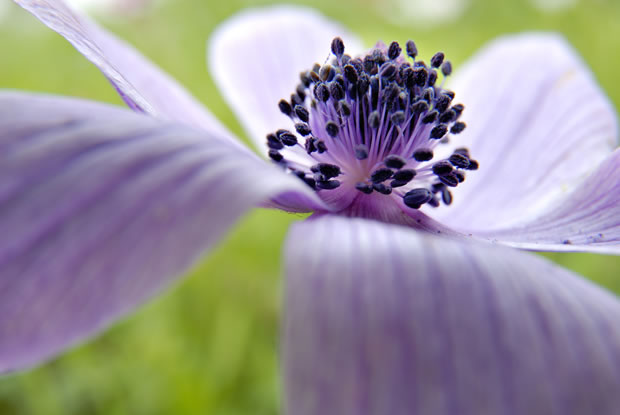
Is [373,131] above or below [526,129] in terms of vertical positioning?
below

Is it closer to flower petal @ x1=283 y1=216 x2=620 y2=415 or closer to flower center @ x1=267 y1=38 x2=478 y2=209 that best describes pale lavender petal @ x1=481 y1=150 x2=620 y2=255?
flower center @ x1=267 y1=38 x2=478 y2=209

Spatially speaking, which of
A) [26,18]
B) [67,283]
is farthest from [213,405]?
[26,18]

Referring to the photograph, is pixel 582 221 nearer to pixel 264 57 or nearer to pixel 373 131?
pixel 373 131

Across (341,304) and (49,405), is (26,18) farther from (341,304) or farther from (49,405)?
(341,304)

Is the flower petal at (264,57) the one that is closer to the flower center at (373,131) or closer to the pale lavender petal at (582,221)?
the flower center at (373,131)

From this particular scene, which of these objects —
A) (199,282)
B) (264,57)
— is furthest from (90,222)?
(199,282)

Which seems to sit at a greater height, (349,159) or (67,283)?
(349,159)

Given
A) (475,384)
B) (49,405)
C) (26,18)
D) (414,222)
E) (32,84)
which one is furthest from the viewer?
(26,18)
